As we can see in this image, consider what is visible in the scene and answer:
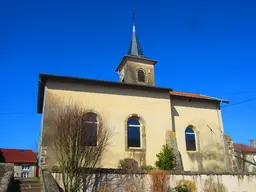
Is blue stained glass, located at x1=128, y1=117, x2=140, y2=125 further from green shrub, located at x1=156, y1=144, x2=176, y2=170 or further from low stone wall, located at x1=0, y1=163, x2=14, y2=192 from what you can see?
low stone wall, located at x1=0, y1=163, x2=14, y2=192

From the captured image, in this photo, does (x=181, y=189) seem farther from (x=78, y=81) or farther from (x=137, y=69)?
(x=137, y=69)

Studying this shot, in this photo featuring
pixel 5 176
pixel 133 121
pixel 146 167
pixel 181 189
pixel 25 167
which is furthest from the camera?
pixel 25 167

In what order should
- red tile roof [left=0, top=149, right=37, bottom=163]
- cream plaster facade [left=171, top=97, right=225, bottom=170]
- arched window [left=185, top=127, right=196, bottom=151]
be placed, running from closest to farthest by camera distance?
cream plaster facade [left=171, top=97, right=225, bottom=170]
arched window [left=185, top=127, right=196, bottom=151]
red tile roof [left=0, top=149, right=37, bottom=163]

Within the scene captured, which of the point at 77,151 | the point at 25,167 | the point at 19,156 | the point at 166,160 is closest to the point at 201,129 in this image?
the point at 166,160

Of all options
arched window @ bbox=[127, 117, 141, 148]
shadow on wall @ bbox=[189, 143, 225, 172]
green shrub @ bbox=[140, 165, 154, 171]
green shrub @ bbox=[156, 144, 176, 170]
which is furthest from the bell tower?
green shrub @ bbox=[140, 165, 154, 171]

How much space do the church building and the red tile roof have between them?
20.9 meters

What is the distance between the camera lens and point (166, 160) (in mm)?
15242

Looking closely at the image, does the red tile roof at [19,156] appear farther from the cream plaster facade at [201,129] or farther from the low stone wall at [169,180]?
the low stone wall at [169,180]

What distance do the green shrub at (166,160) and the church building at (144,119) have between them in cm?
33

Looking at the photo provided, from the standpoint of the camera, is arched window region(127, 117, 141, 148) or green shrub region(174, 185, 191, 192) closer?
green shrub region(174, 185, 191, 192)

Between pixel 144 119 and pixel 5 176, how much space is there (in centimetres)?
964

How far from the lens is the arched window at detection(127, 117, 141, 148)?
1597 centimetres

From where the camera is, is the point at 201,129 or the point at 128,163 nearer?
the point at 128,163

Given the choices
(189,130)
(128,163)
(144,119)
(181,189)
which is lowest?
(181,189)
